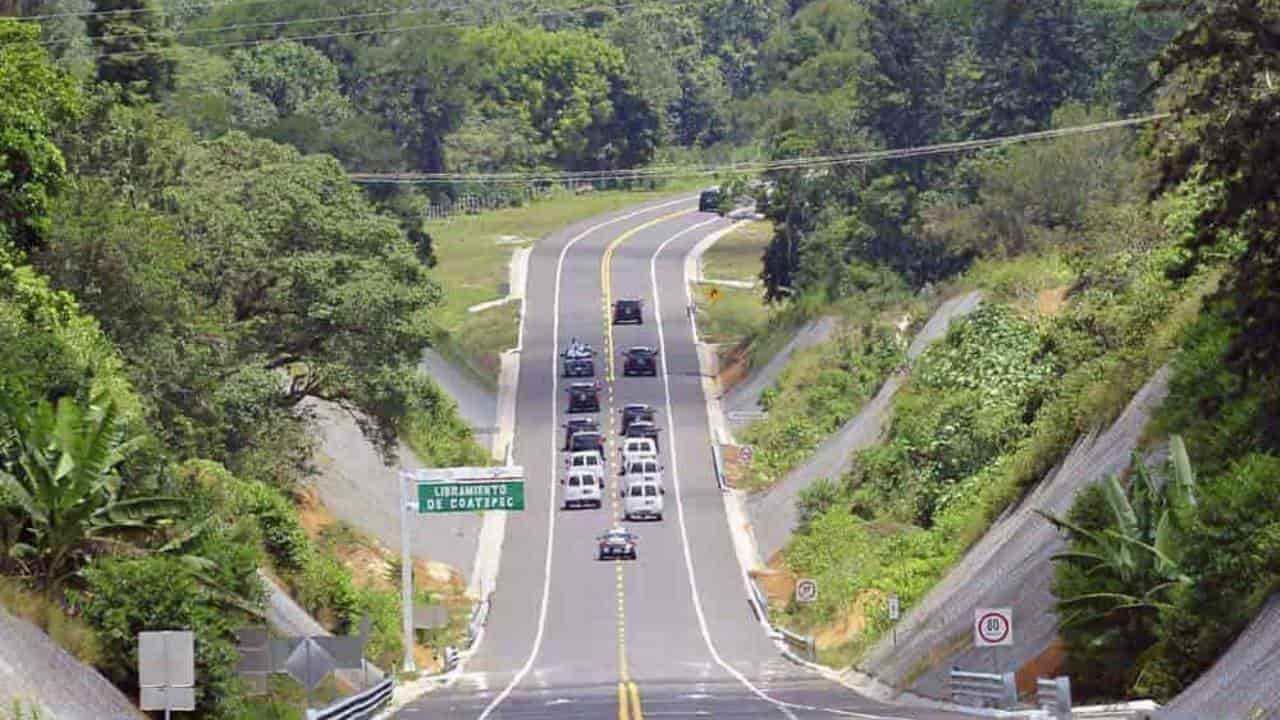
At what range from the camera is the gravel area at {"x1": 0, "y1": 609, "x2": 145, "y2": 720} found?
27.9m

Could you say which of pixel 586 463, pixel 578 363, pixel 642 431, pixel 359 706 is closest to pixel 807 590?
pixel 586 463

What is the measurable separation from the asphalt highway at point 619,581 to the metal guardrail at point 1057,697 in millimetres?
2835

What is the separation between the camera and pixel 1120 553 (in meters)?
34.3

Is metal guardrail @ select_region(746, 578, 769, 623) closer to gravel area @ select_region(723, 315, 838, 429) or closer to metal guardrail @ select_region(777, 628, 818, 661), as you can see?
metal guardrail @ select_region(777, 628, 818, 661)

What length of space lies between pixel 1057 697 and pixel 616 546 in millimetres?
48499

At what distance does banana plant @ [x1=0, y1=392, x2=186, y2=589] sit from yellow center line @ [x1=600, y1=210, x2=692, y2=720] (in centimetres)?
836

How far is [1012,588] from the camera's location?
43156 millimetres

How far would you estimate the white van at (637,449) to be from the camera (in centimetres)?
8988

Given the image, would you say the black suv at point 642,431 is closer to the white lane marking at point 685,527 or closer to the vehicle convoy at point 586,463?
the white lane marking at point 685,527

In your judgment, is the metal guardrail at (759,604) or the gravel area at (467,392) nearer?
the metal guardrail at (759,604)

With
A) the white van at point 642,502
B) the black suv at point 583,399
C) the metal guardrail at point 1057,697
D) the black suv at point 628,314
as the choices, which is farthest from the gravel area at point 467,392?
the metal guardrail at point 1057,697

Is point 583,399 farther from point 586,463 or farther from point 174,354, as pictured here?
point 174,354

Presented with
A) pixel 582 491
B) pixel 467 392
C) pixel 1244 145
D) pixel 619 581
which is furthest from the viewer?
pixel 467 392

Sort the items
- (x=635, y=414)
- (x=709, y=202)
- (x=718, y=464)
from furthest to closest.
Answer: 1. (x=709, y=202)
2. (x=635, y=414)
3. (x=718, y=464)
